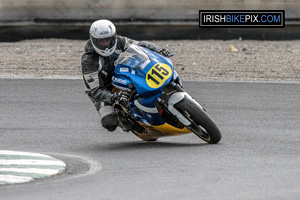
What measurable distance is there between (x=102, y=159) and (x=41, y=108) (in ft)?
13.7

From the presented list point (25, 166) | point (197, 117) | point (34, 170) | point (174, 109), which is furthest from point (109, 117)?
point (34, 170)

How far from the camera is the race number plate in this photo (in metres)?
9.19

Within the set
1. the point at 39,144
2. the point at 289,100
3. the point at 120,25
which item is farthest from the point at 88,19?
the point at 39,144

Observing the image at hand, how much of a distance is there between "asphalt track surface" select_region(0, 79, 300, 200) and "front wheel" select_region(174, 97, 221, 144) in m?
0.19

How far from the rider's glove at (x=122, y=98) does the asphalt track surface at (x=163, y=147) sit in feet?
1.79

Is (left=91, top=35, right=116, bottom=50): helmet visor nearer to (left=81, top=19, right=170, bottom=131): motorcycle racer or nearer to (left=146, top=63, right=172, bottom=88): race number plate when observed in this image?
(left=81, top=19, right=170, bottom=131): motorcycle racer

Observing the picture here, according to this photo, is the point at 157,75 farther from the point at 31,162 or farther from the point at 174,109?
the point at 31,162

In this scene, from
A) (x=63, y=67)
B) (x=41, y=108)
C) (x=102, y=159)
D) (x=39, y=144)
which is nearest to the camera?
(x=102, y=159)

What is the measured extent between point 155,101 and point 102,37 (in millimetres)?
965

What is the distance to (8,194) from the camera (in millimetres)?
6984

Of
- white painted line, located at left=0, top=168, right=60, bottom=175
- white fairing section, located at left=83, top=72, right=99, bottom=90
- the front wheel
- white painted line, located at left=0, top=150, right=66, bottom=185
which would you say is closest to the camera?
white painted line, located at left=0, top=150, right=66, bottom=185

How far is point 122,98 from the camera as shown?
9.37 metres

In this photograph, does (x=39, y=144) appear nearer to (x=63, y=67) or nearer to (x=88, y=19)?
(x=63, y=67)

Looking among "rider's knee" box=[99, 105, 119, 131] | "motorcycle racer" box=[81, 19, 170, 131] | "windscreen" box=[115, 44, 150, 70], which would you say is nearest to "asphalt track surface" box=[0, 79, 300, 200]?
"rider's knee" box=[99, 105, 119, 131]
